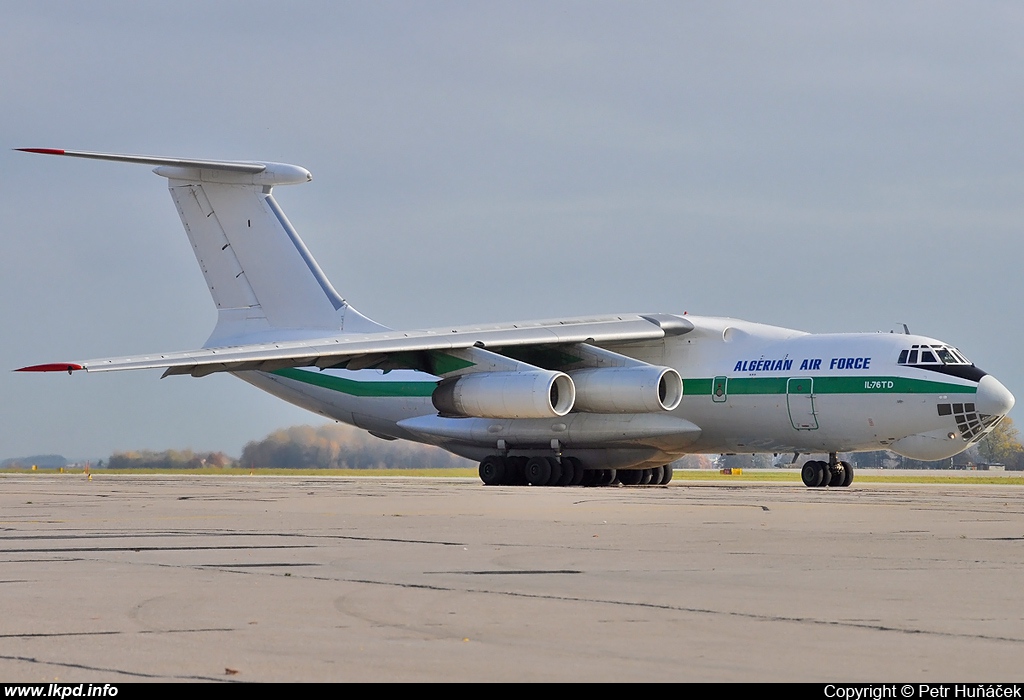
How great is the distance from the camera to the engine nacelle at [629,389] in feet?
70.8

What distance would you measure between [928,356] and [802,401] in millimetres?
2233

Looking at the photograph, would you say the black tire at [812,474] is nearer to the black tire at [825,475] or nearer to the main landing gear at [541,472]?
the black tire at [825,475]

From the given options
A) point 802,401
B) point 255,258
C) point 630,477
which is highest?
point 255,258

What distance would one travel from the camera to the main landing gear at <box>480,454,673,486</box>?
2391 cm

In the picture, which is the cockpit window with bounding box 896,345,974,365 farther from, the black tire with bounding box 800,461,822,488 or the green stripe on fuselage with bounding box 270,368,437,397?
the green stripe on fuselage with bounding box 270,368,437,397

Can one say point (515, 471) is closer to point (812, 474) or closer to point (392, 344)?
point (392, 344)

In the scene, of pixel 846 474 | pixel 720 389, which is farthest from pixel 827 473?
pixel 720 389

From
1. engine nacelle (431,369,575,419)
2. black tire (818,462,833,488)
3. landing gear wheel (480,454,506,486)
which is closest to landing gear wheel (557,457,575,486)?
landing gear wheel (480,454,506,486)

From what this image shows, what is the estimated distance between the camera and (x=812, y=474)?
23.4 m

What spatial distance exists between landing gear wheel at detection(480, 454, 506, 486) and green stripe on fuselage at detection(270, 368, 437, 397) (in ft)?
6.15

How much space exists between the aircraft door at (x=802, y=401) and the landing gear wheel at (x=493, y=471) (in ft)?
18.4
